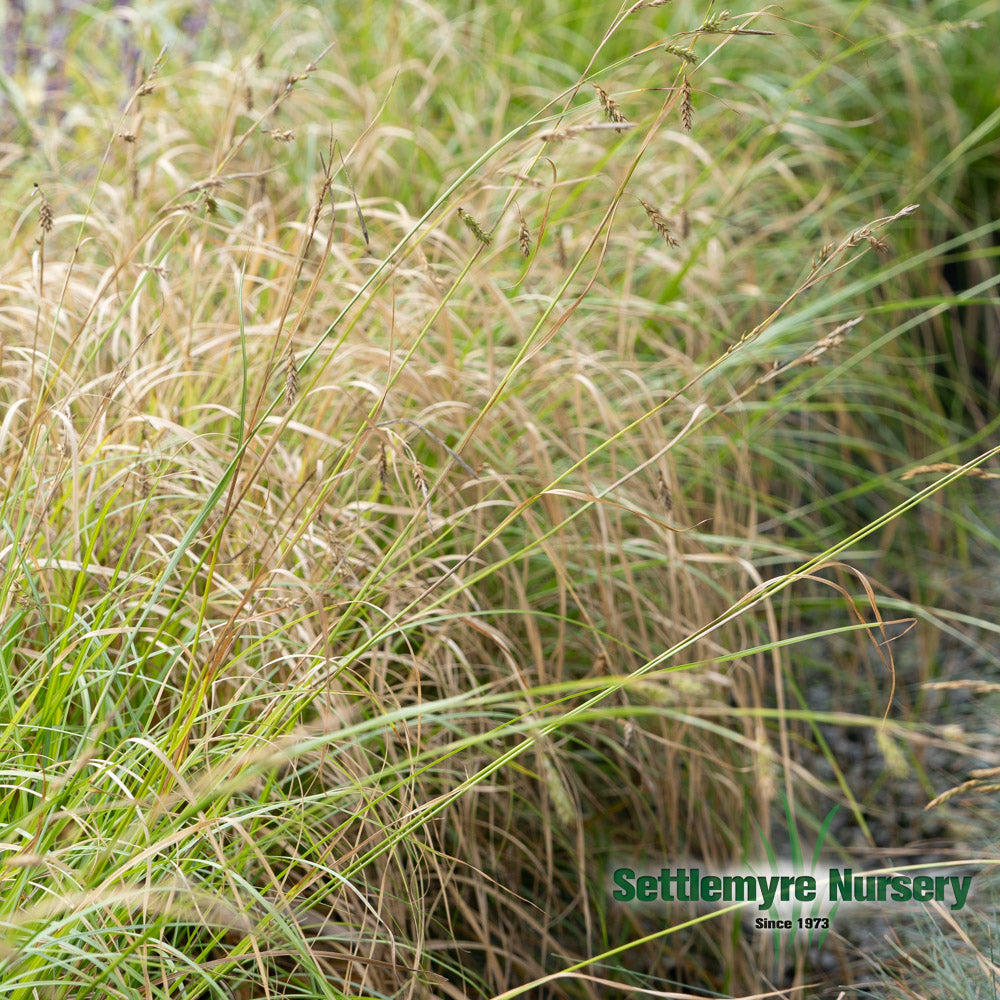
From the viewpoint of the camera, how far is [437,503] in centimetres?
151

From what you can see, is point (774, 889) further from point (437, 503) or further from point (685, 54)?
point (685, 54)

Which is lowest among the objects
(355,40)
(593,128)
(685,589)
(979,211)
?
(685,589)

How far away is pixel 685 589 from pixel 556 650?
0.31 m

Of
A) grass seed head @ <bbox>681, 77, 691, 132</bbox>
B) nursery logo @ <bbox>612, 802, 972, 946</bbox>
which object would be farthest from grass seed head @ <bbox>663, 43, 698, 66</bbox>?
nursery logo @ <bbox>612, 802, 972, 946</bbox>

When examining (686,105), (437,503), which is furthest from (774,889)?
(686,105)

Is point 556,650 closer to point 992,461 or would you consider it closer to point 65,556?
point 65,556

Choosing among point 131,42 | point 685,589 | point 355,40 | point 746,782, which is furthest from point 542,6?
point 746,782

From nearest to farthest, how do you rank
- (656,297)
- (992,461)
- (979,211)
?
1. (656,297)
2. (992,461)
3. (979,211)

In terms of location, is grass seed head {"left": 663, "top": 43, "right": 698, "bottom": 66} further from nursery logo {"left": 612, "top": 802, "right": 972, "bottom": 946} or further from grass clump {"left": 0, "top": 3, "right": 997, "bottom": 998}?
nursery logo {"left": 612, "top": 802, "right": 972, "bottom": 946}

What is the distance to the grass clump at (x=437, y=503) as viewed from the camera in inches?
42.6

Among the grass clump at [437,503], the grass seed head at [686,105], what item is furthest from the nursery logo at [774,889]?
the grass seed head at [686,105]

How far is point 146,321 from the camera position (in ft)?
6.17

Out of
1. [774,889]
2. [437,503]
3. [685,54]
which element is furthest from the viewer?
[774,889]

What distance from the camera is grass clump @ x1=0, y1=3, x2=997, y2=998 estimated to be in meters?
1.08
